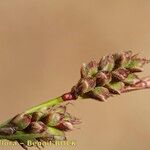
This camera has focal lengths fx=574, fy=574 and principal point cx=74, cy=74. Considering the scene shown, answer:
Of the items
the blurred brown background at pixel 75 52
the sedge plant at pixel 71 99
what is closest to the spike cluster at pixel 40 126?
the sedge plant at pixel 71 99

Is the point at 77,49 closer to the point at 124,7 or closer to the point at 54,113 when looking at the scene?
the point at 124,7

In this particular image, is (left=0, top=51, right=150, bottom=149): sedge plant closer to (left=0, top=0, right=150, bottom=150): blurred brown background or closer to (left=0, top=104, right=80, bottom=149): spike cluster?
(left=0, top=104, right=80, bottom=149): spike cluster

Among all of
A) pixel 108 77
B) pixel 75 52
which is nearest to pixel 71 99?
pixel 108 77

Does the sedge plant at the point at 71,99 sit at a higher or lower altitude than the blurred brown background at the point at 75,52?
higher

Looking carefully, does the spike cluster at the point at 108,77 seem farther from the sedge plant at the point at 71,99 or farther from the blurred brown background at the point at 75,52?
the blurred brown background at the point at 75,52

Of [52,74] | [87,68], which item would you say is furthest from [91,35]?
[87,68]
